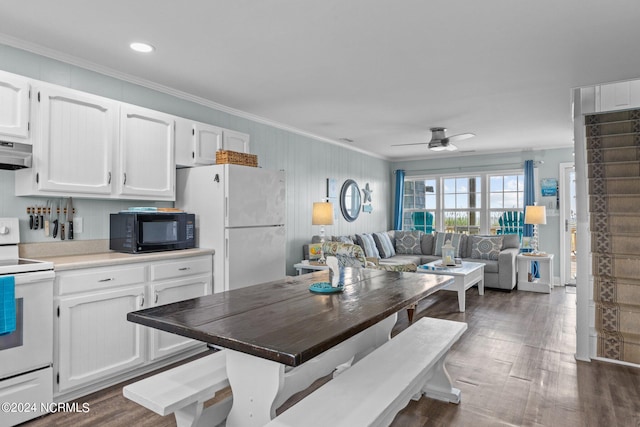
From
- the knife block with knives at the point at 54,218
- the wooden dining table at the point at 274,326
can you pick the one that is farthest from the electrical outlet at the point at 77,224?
the wooden dining table at the point at 274,326

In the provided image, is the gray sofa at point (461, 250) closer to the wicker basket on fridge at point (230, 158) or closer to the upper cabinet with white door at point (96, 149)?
the wicker basket on fridge at point (230, 158)

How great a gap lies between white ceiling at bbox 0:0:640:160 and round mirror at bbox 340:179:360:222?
2.25 metres

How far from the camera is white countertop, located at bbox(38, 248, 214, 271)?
248 centimetres

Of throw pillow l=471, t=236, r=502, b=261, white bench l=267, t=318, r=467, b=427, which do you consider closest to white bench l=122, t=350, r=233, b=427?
white bench l=267, t=318, r=467, b=427

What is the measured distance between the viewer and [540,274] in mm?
6137

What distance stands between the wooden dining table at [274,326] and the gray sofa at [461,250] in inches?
126

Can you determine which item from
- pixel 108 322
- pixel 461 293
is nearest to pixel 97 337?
pixel 108 322

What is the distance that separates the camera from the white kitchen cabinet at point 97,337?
2.45 metres

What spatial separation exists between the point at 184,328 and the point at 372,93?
3002 mm

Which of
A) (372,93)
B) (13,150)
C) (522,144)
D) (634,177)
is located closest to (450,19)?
(372,93)

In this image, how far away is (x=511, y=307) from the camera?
500 cm

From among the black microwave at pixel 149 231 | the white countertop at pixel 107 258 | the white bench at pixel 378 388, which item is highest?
the black microwave at pixel 149 231

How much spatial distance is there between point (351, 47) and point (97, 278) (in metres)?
2.36

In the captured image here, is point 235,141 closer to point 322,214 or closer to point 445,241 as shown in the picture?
point 322,214
